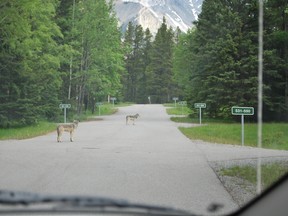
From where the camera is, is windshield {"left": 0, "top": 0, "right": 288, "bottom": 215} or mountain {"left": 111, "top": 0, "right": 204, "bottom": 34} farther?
windshield {"left": 0, "top": 0, "right": 288, "bottom": 215}

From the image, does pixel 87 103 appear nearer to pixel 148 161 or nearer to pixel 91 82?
pixel 91 82

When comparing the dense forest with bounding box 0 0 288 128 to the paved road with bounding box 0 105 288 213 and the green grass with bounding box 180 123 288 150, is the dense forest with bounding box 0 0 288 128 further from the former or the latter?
the paved road with bounding box 0 105 288 213

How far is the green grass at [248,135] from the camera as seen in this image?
37.9 ft

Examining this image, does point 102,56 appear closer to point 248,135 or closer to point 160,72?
point 248,135

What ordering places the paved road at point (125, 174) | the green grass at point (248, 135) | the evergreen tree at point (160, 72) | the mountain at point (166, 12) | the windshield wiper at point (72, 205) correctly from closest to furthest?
the windshield wiper at point (72, 205) → the mountain at point (166, 12) → the paved road at point (125, 174) → the green grass at point (248, 135) → the evergreen tree at point (160, 72)

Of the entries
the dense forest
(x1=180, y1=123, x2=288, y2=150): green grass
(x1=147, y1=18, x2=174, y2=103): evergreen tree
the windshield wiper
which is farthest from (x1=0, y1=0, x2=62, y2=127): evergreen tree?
(x1=147, y1=18, x2=174, y2=103): evergreen tree

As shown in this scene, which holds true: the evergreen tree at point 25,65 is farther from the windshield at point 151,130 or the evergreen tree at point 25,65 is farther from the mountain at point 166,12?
the mountain at point 166,12

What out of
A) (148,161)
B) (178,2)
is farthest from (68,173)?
(178,2)

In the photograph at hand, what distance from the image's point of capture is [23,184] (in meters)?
6.25

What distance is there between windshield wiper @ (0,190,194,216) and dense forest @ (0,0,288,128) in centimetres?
207

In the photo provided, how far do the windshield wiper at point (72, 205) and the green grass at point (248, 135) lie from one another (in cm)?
880

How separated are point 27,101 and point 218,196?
57.9 feet

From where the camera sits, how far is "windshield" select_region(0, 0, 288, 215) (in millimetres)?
5004

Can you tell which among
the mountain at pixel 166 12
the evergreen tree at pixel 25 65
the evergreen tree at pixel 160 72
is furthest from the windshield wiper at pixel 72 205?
the evergreen tree at pixel 160 72
